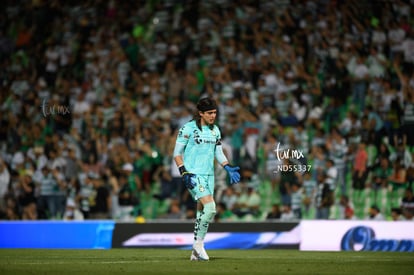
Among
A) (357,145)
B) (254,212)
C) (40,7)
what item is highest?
(40,7)

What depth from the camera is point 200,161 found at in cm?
1509

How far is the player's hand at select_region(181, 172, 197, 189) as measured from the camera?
581 inches

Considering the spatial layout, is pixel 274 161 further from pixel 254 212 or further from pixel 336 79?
pixel 336 79

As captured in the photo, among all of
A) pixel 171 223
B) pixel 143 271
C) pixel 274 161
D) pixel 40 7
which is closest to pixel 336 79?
pixel 274 161

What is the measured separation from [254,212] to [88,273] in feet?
37.6

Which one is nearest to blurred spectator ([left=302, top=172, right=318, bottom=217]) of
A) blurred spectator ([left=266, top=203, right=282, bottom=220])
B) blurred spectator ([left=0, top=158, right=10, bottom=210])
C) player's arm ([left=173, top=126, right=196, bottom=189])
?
blurred spectator ([left=266, top=203, right=282, bottom=220])

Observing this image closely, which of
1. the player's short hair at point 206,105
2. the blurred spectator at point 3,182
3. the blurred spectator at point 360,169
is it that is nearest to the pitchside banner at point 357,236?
the blurred spectator at point 360,169

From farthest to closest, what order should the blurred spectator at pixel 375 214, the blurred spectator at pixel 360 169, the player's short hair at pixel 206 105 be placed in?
the blurred spectator at pixel 360 169 < the blurred spectator at pixel 375 214 < the player's short hair at pixel 206 105

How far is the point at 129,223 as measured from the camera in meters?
21.3

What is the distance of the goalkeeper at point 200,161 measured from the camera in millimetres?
14828

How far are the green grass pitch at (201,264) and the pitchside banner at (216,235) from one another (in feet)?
11.4

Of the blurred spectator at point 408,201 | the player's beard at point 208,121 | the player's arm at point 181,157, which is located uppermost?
the player's beard at point 208,121

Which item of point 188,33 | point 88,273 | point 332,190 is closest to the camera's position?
point 88,273

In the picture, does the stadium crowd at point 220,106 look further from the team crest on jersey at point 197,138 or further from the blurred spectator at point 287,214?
the team crest on jersey at point 197,138
